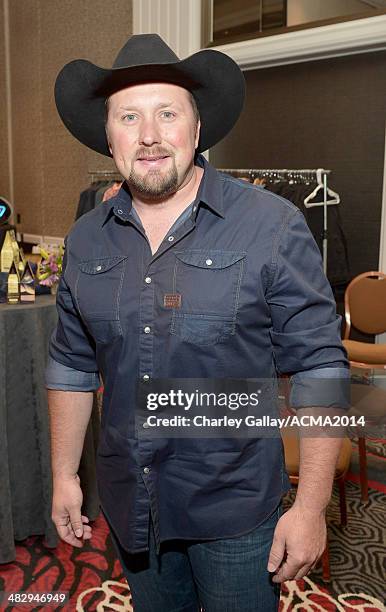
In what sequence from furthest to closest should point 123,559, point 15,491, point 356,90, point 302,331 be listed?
point 356,90 < point 15,491 < point 123,559 < point 302,331

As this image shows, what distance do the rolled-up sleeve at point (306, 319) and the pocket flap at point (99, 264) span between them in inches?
12.3

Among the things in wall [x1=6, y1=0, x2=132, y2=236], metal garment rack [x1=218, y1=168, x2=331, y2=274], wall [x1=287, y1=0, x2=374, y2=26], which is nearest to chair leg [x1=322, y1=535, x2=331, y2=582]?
metal garment rack [x1=218, y1=168, x2=331, y2=274]

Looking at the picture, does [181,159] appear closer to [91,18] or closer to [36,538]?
[36,538]

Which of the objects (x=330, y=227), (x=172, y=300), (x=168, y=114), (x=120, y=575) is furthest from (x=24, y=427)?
(x=330, y=227)

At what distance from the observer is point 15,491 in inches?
96.4

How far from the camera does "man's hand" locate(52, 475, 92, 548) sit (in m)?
1.35

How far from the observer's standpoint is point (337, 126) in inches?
177

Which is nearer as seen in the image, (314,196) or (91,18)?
(314,196)

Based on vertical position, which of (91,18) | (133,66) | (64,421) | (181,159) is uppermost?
(91,18)

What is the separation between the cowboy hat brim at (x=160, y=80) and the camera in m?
1.20

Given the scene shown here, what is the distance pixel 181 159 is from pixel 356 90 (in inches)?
142

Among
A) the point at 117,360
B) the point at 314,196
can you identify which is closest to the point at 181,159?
the point at 117,360

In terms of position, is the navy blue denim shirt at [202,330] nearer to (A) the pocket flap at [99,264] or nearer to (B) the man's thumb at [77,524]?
(A) the pocket flap at [99,264]

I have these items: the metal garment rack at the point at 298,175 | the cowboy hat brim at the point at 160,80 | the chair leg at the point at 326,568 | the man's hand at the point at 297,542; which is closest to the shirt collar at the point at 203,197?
the cowboy hat brim at the point at 160,80
